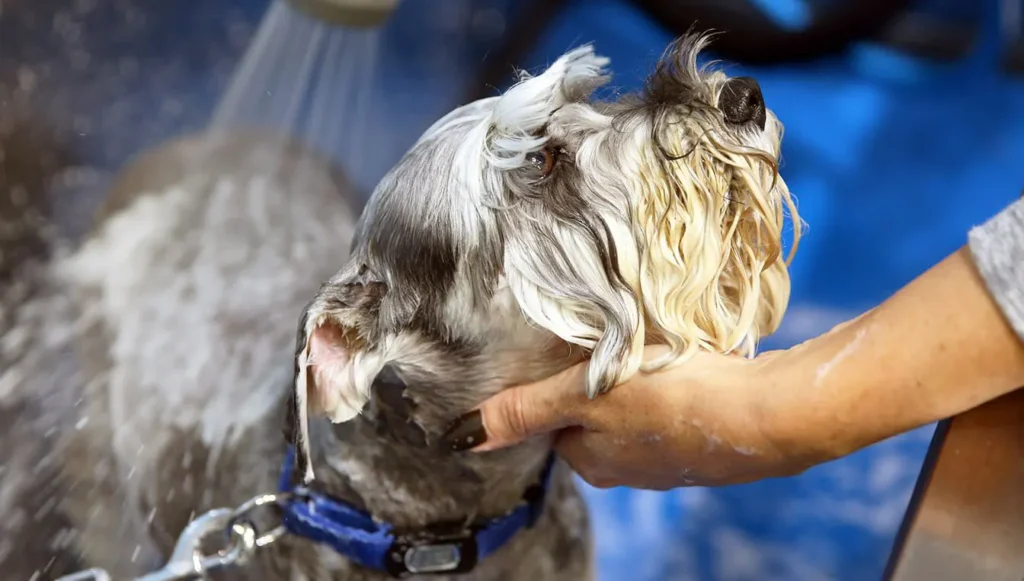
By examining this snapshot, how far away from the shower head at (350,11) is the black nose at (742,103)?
1198mm

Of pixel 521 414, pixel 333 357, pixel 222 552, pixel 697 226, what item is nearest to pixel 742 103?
pixel 697 226

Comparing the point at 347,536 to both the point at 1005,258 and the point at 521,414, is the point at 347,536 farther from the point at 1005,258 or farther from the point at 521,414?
the point at 1005,258

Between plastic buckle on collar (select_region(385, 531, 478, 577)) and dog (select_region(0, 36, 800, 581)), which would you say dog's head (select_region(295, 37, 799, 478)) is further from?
plastic buckle on collar (select_region(385, 531, 478, 577))

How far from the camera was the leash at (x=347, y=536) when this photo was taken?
1.15 m

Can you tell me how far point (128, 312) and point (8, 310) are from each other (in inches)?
9.7

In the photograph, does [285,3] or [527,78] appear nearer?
→ [527,78]

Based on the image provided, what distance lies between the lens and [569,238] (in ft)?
3.26

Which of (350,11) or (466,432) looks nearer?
(466,432)

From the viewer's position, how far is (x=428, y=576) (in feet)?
4.06

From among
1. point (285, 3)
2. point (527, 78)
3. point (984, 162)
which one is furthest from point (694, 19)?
point (527, 78)

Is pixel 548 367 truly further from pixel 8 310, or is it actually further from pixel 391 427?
pixel 8 310

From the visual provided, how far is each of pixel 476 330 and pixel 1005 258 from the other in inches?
24.0

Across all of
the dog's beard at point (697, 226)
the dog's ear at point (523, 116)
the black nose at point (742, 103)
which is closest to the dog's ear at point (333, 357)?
the dog's ear at point (523, 116)

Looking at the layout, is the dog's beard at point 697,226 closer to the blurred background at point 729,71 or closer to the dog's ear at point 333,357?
the dog's ear at point 333,357
